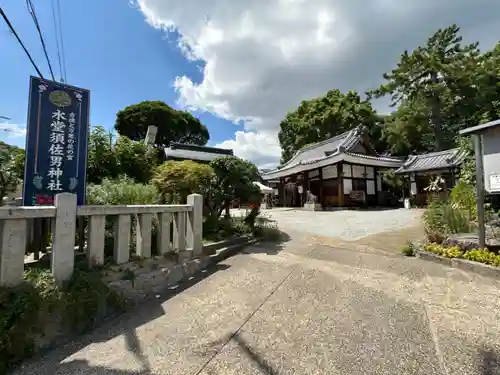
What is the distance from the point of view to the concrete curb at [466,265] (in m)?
3.70

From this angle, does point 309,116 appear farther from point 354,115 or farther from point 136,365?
point 136,365

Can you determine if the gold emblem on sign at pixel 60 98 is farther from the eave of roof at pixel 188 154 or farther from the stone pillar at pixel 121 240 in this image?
the eave of roof at pixel 188 154

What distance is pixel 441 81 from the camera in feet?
57.1

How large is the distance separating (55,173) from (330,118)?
83.1ft

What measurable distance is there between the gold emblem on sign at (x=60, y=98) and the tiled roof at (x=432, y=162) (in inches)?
609

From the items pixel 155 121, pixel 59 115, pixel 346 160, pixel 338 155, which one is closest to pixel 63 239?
pixel 59 115

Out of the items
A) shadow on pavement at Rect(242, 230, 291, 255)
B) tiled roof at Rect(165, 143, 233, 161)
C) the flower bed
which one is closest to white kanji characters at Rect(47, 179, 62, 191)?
shadow on pavement at Rect(242, 230, 291, 255)

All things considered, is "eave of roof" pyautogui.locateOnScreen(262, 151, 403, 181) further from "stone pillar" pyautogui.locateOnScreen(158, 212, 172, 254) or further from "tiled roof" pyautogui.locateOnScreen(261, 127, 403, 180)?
"stone pillar" pyautogui.locateOnScreen(158, 212, 172, 254)

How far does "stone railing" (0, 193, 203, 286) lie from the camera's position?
2369 mm

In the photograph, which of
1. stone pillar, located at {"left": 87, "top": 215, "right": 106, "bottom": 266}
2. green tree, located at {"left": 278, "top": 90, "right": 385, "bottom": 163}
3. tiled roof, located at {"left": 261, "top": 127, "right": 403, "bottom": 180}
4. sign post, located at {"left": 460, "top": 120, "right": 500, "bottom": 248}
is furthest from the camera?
green tree, located at {"left": 278, "top": 90, "right": 385, "bottom": 163}

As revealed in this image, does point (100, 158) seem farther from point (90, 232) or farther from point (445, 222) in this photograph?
point (445, 222)

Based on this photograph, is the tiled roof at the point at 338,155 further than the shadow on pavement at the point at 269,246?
Yes

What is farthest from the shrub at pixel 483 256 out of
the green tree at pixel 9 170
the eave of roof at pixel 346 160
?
the eave of roof at pixel 346 160

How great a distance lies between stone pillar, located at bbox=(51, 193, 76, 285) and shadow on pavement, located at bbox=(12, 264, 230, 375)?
59cm
